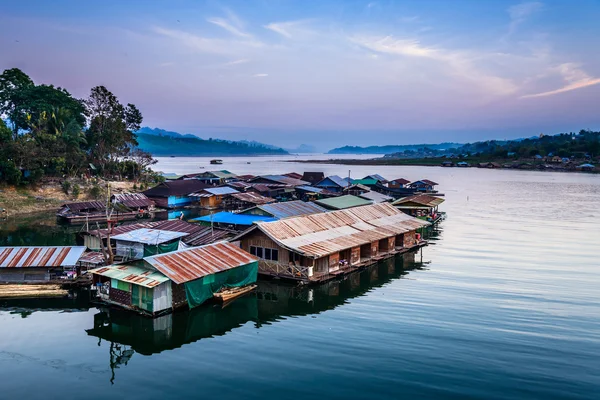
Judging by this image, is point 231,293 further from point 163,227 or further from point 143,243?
point 163,227

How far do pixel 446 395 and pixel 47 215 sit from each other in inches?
2175

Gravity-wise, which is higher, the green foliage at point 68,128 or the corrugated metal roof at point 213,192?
the green foliage at point 68,128

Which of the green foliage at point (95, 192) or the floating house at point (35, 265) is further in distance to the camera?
the green foliage at point (95, 192)

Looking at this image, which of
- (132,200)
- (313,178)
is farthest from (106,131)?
(313,178)

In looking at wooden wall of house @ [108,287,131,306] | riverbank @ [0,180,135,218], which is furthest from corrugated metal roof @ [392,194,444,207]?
riverbank @ [0,180,135,218]

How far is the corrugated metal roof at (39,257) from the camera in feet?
81.9

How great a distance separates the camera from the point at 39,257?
25578 mm

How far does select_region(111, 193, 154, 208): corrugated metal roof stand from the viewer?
186 feet

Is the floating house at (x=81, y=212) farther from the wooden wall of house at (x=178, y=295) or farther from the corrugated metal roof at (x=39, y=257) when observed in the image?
the wooden wall of house at (x=178, y=295)

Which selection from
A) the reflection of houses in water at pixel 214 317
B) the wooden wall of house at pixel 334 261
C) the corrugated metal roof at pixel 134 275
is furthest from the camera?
the wooden wall of house at pixel 334 261

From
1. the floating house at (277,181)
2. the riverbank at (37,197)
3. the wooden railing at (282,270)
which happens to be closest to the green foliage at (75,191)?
the riverbank at (37,197)

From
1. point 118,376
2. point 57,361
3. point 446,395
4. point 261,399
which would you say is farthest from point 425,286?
point 57,361

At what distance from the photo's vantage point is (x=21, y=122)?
73250 mm

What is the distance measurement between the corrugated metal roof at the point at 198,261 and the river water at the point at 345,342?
2.14 m
